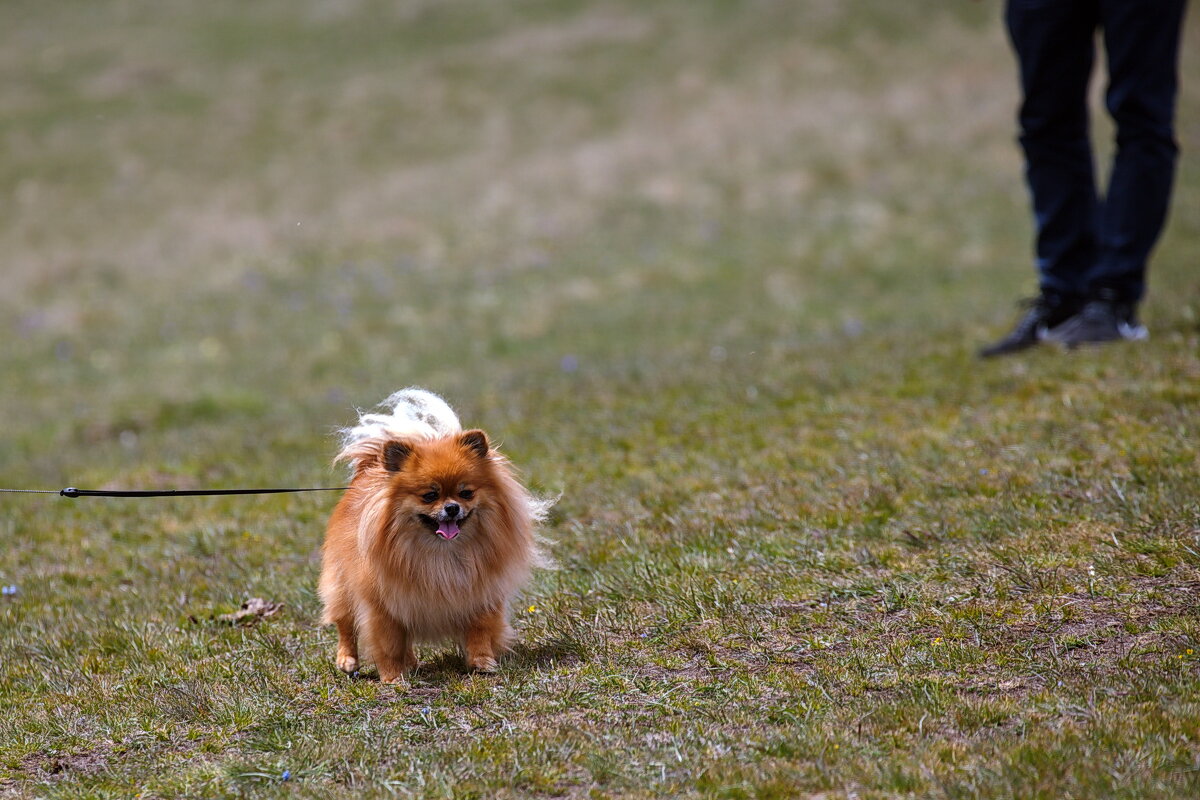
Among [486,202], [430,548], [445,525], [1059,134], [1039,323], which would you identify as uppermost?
[1059,134]

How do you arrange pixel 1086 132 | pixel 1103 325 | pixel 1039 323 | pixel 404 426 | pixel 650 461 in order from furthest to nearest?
pixel 1039 323
pixel 1086 132
pixel 1103 325
pixel 650 461
pixel 404 426

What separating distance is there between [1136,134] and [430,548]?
5.96 meters

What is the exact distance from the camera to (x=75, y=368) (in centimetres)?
1658

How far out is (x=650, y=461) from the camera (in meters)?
7.95

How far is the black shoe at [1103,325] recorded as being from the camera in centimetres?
864

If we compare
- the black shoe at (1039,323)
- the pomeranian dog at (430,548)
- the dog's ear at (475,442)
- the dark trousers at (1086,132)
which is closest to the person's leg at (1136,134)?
the dark trousers at (1086,132)

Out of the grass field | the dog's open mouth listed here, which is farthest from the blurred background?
the dog's open mouth

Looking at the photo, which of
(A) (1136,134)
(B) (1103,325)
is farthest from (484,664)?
(A) (1136,134)

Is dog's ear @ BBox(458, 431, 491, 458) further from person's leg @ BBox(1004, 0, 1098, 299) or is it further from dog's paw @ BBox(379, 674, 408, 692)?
person's leg @ BBox(1004, 0, 1098, 299)

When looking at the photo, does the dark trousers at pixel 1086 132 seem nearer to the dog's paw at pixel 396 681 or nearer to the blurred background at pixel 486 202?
the blurred background at pixel 486 202

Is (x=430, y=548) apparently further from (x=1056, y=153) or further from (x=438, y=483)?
(x=1056, y=153)

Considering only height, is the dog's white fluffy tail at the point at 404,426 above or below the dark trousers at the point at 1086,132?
below

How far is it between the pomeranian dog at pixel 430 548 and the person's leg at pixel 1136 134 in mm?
5259

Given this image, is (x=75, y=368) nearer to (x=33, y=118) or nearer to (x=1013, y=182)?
(x=1013, y=182)
